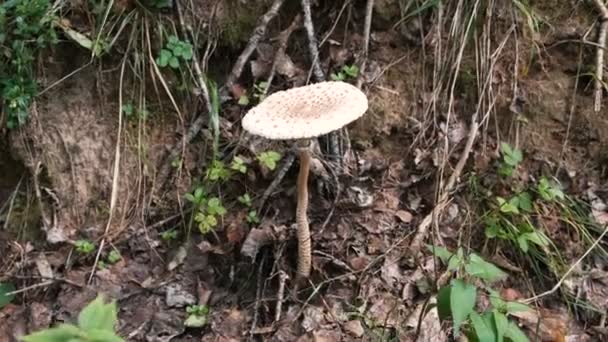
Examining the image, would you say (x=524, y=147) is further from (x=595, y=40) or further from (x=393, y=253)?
(x=393, y=253)

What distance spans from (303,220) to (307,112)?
0.58m

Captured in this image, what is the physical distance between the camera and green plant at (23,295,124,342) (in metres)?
1.56

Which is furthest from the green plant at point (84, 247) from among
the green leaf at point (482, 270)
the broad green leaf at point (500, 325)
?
the broad green leaf at point (500, 325)

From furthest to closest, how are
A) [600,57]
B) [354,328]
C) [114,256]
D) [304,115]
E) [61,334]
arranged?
[600,57] < [114,256] < [354,328] < [304,115] < [61,334]

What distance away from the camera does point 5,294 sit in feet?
9.86

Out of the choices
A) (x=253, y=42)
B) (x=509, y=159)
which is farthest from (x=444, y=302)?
(x=253, y=42)

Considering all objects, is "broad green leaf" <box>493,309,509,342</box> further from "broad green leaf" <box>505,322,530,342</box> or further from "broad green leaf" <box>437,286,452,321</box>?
"broad green leaf" <box>437,286,452,321</box>

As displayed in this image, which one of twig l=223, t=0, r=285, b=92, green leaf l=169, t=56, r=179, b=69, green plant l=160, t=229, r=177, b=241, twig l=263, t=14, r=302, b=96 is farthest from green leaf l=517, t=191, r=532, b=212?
green leaf l=169, t=56, r=179, b=69

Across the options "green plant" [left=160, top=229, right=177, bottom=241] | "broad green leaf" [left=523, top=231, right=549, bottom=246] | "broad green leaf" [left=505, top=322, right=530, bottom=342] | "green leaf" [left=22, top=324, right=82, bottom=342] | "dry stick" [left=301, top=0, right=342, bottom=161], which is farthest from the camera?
"dry stick" [left=301, top=0, right=342, bottom=161]

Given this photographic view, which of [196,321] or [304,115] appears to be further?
[196,321]

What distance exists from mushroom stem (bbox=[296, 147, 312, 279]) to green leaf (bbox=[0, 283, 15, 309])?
1.50 m

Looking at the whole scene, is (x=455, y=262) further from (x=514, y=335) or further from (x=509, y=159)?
(x=509, y=159)

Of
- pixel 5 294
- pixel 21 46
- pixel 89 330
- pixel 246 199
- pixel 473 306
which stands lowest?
pixel 5 294

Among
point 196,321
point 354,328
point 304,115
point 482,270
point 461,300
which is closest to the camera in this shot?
point 461,300
